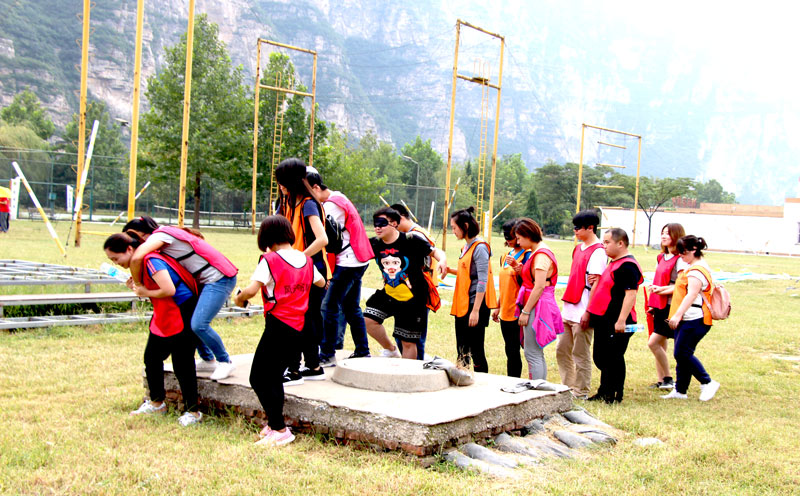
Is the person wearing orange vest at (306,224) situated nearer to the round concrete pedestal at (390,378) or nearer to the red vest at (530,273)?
the round concrete pedestal at (390,378)

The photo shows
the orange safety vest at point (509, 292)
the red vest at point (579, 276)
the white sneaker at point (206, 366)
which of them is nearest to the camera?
the white sneaker at point (206, 366)

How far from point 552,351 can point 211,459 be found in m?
6.23

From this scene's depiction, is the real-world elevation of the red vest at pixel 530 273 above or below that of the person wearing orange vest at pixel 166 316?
above

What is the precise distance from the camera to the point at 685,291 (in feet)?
23.0

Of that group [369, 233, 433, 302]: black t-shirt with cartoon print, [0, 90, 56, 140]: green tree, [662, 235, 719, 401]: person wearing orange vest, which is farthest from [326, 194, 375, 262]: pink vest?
[0, 90, 56, 140]: green tree

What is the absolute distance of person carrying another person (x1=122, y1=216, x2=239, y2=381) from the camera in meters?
5.32

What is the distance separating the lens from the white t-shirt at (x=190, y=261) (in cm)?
534

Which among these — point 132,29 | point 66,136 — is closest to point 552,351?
point 66,136

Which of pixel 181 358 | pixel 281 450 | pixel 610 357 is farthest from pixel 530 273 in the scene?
pixel 181 358

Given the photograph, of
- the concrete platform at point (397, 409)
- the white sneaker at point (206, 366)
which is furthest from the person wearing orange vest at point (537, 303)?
A: the white sneaker at point (206, 366)

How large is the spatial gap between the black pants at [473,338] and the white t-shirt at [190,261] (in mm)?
2461

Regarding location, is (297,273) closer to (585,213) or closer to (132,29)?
(585,213)

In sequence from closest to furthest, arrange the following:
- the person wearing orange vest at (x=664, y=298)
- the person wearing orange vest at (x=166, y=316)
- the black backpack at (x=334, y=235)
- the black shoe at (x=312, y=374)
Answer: the person wearing orange vest at (x=166, y=316) < the black shoe at (x=312, y=374) < the black backpack at (x=334, y=235) < the person wearing orange vest at (x=664, y=298)

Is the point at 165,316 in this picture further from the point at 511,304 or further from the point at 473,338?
the point at 511,304
